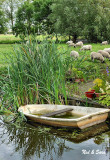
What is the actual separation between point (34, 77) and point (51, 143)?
5.82 feet

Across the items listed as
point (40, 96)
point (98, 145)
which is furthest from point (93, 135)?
point (40, 96)

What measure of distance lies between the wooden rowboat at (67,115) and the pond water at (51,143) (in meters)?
0.12

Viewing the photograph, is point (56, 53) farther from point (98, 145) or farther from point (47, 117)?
point (98, 145)

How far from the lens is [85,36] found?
91.5 feet

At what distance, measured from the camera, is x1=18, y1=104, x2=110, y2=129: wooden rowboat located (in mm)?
4824

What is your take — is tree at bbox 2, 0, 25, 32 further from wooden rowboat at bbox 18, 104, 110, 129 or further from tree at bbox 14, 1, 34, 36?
wooden rowboat at bbox 18, 104, 110, 129

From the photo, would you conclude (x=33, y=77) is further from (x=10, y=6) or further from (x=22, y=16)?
(x=10, y=6)

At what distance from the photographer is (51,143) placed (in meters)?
4.47

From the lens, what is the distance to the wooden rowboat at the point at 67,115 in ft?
15.8

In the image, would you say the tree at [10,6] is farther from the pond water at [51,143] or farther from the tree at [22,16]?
the pond water at [51,143]

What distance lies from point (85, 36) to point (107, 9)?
3533mm

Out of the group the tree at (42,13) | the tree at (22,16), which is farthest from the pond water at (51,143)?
the tree at (22,16)

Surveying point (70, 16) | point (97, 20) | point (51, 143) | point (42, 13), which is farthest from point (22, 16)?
point (51, 143)

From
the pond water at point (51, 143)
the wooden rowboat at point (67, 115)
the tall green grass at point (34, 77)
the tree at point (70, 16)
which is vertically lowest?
the pond water at point (51, 143)
